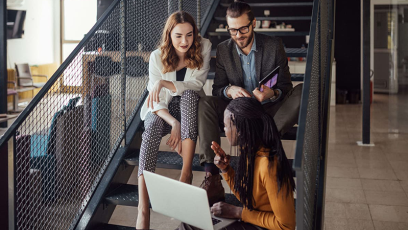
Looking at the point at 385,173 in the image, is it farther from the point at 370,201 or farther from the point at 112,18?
the point at 112,18

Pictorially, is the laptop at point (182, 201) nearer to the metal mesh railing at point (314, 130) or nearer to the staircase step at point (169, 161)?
the metal mesh railing at point (314, 130)

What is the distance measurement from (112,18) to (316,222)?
1743 millimetres

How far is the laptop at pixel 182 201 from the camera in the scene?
186 cm

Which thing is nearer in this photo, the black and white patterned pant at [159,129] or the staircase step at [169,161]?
the black and white patterned pant at [159,129]

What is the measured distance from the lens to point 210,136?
269cm

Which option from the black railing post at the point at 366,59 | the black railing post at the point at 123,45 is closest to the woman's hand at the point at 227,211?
the black railing post at the point at 123,45

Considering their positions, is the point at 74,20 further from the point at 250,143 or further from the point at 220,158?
the point at 250,143

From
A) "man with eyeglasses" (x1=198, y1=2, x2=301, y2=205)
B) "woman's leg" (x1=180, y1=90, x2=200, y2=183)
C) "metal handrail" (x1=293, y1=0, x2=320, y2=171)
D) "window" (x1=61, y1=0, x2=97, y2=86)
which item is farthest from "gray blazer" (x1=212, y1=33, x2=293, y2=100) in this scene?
"window" (x1=61, y1=0, x2=97, y2=86)

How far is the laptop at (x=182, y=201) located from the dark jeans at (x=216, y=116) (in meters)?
0.60

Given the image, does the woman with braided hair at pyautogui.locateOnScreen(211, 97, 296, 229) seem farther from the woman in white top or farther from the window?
the window

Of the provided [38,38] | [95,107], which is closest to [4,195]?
[95,107]

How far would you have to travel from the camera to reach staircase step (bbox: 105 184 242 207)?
9.00 ft

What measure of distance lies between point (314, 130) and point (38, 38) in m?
11.2

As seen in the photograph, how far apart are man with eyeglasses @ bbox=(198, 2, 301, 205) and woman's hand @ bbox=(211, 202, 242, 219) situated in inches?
9.6
